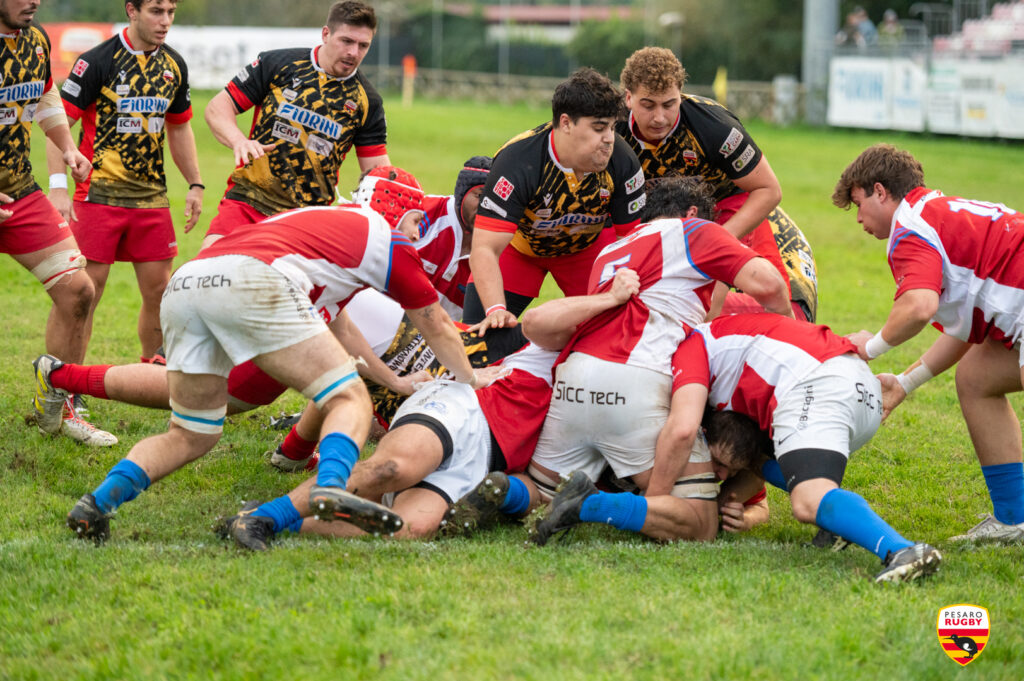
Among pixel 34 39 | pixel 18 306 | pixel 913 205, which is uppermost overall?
pixel 34 39

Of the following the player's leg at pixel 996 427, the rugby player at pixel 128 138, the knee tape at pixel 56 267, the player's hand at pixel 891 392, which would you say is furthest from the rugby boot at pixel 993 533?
the rugby player at pixel 128 138

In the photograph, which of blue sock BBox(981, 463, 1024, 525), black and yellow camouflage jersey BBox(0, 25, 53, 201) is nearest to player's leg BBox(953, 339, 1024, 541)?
blue sock BBox(981, 463, 1024, 525)

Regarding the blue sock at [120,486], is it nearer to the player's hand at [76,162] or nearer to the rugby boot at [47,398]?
the rugby boot at [47,398]

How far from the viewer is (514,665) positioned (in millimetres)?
3350

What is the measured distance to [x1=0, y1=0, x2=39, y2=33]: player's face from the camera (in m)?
5.78

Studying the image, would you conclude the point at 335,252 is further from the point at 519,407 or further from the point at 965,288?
the point at 965,288

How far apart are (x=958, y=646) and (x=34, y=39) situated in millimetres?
5650

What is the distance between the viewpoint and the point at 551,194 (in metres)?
6.18

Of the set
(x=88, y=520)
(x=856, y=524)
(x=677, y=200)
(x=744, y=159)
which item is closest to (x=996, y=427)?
(x=856, y=524)

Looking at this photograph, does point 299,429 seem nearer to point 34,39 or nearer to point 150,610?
point 150,610

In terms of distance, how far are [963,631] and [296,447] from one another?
11.3 ft

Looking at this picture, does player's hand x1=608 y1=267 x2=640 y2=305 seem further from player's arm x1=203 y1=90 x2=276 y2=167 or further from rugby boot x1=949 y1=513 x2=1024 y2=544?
player's arm x1=203 y1=90 x2=276 y2=167

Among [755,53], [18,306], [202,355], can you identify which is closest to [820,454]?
[202,355]

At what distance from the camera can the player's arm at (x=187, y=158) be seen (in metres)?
7.38
